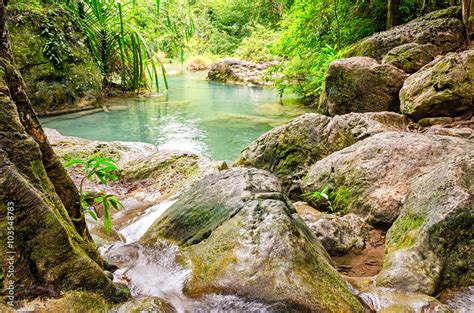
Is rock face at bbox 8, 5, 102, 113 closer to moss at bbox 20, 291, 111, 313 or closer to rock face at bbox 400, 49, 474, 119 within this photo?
rock face at bbox 400, 49, 474, 119

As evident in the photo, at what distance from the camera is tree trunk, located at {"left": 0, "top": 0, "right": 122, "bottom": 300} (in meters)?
1.34

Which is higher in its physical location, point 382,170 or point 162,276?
point 382,170

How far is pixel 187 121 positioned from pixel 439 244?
7283 mm

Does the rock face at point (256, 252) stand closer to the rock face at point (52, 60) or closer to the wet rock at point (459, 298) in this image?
the wet rock at point (459, 298)

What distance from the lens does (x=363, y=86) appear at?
606 cm

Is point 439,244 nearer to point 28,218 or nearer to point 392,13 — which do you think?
point 28,218

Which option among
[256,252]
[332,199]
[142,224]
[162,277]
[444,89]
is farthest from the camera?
[444,89]

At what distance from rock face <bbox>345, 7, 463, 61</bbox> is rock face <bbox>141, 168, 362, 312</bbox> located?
17.7 ft

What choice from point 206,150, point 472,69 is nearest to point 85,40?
point 206,150

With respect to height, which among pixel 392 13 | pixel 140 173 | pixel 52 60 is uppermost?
pixel 392 13

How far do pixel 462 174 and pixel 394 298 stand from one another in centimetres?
100

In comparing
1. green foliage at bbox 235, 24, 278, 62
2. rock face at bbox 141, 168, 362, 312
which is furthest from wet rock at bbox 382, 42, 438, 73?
green foliage at bbox 235, 24, 278, 62

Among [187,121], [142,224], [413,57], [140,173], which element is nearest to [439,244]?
[142,224]

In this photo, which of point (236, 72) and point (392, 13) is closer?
point (392, 13)
